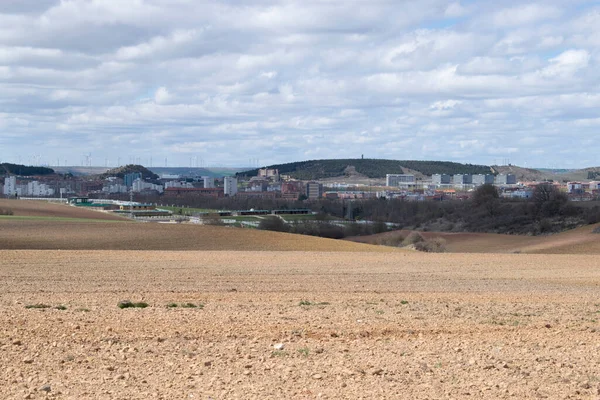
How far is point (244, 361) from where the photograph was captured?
1065 cm

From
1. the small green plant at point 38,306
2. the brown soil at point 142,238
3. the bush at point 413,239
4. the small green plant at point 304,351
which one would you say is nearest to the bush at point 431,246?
the bush at point 413,239

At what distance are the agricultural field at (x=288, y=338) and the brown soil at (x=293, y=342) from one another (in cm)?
3

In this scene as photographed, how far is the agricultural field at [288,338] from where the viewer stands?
9484 mm

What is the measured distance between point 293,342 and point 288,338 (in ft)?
0.91

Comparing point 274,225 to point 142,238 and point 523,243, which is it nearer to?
point 523,243

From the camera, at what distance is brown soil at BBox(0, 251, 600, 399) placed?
945cm

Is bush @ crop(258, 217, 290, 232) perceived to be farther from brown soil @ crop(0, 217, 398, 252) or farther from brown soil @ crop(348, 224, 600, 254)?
brown soil @ crop(0, 217, 398, 252)

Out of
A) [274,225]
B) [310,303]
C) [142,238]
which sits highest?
[310,303]

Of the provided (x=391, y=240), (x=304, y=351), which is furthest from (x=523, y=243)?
(x=304, y=351)

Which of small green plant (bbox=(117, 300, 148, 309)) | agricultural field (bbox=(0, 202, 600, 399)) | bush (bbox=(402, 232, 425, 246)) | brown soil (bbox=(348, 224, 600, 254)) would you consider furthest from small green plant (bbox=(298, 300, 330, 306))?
bush (bbox=(402, 232, 425, 246))

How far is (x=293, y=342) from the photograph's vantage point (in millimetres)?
12109

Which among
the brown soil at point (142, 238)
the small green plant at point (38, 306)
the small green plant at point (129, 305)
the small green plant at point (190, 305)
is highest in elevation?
the small green plant at point (38, 306)

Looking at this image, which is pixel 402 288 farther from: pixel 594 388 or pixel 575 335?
pixel 594 388

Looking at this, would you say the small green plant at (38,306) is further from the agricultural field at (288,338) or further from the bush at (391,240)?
the bush at (391,240)
